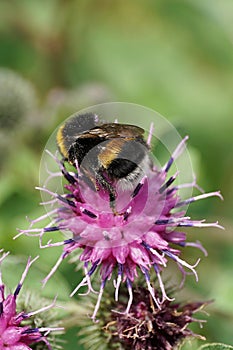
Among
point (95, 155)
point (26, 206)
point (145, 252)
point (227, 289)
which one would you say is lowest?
point (26, 206)

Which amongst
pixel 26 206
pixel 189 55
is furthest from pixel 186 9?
pixel 26 206

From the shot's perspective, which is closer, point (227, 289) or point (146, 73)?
point (227, 289)

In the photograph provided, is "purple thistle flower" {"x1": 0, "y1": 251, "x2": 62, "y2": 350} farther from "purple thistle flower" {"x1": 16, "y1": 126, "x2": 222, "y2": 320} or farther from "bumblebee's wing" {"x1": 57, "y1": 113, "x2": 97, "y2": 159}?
"bumblebee's wing" {"x1": 57, "y1": 113, "x2": 97, "y2": 159}

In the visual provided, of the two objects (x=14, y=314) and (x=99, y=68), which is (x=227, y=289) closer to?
(x=14, y=314)

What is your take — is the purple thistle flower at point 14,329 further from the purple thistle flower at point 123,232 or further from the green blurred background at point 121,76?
the green blurred background at point 121,76

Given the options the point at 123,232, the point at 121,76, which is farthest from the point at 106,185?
the point at 121,76

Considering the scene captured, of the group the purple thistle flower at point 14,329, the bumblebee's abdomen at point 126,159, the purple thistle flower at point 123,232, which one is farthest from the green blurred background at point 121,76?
the bumblebee's abdomen at point 126,159

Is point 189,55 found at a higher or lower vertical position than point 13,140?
higher
